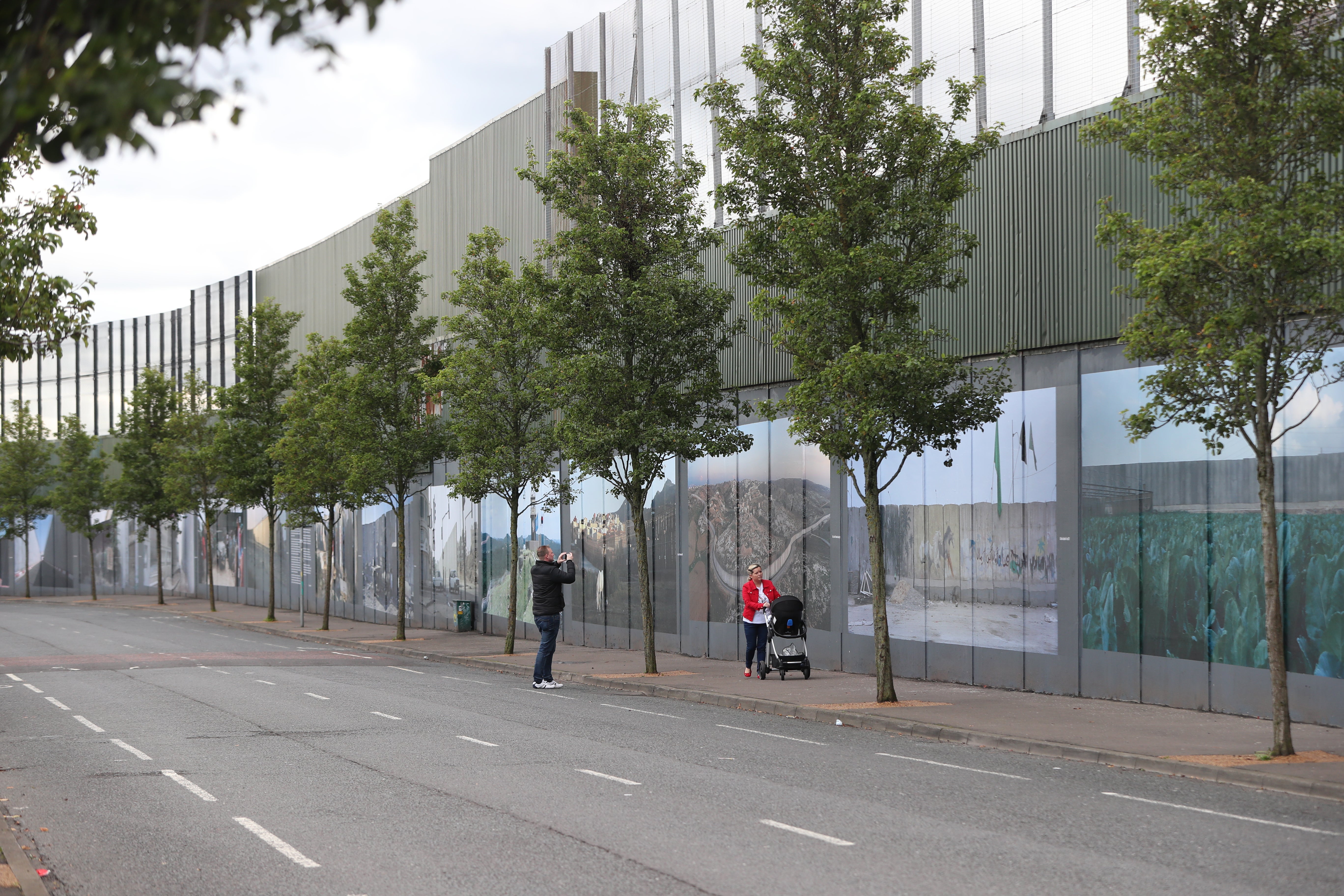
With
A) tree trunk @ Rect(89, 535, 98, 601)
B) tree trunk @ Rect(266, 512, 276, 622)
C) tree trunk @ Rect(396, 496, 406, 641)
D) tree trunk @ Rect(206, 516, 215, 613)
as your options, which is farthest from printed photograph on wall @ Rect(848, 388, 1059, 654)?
tree trunk @ Rect(89, 535, 98, 601)

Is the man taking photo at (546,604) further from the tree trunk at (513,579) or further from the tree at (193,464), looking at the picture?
the tree at (193,464)

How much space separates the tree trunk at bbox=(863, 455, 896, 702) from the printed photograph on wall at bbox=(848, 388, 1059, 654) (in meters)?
1.52

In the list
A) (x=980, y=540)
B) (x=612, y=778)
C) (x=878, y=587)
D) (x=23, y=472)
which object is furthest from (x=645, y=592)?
(x=23, y=472)

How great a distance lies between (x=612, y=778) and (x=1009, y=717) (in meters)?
6.34

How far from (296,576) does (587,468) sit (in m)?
31.0

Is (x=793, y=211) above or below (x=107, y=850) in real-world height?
above

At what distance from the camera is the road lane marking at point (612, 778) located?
1152 cm

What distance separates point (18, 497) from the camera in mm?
66562

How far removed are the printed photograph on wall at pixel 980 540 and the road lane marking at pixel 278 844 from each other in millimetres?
11454

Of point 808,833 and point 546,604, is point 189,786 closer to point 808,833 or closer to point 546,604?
point 808,833

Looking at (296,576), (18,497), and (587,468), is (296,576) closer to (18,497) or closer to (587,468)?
(18,497)

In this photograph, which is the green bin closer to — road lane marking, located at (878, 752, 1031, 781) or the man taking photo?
the man taking photo

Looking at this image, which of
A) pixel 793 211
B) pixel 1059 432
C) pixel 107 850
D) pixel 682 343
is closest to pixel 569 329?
pixel 682 343

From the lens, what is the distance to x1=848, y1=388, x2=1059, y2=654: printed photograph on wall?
758 inches
